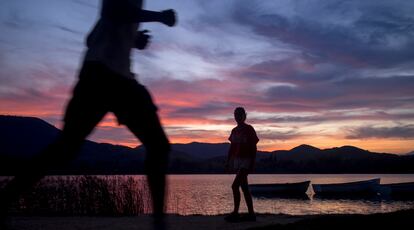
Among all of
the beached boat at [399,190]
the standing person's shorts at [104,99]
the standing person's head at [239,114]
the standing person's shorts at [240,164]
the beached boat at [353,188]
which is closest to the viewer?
the standing person's shorts at [104,99]

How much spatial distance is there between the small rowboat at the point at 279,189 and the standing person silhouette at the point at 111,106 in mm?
46868

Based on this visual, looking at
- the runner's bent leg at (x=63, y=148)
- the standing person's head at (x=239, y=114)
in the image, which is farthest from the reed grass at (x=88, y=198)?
the runner's bent leg at (x=63, y=148)

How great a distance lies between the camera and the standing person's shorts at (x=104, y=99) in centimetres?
247

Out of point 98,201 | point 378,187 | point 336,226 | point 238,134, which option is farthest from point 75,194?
point 378,187

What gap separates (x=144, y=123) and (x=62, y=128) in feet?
1.67

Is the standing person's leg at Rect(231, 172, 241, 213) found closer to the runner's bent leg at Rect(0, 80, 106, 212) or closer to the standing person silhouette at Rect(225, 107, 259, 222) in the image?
the standing person silhouette at Rect(225, 107, 259, 222)

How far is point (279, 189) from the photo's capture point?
49.0m

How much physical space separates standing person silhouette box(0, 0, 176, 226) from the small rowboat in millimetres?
46868

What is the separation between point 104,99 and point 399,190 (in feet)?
157

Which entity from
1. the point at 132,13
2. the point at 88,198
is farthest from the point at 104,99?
the point at 88,198

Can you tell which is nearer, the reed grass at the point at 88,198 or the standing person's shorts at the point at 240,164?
the standing person's shorts at the point at 240,164

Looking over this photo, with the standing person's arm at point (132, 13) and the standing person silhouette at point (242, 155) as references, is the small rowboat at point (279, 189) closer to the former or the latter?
the standing person silhouette at point (242, 155)

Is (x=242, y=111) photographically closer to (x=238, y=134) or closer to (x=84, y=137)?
(x=238, y=134)

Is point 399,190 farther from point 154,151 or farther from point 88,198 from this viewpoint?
point 154,151
